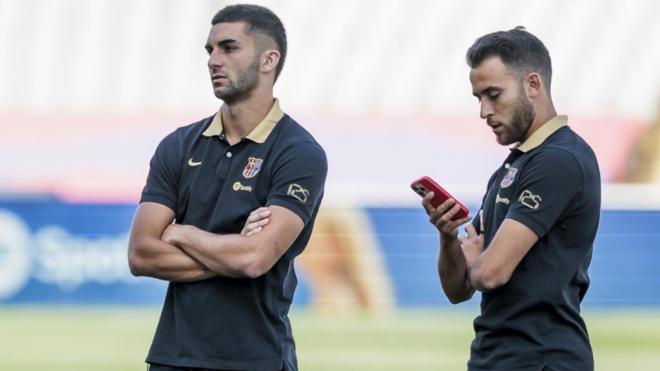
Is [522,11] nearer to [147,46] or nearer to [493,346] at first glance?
[147,46]

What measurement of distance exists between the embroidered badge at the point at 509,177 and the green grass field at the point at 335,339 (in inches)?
207

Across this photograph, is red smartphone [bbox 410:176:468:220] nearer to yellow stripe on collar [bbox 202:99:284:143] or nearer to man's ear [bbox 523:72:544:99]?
man's ear [bbox 523:72:544:99]

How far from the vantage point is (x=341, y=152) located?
1290 cm

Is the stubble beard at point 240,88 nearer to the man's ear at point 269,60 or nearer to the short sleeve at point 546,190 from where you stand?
the man's ear at point 269,60

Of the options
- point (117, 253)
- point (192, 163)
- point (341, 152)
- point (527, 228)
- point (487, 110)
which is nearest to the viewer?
point (527, 228)

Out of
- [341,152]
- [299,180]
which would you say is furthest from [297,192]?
[341,152]

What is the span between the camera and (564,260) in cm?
394

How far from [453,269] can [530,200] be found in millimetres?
340

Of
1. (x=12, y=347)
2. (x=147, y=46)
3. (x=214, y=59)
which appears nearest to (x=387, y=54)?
(x=147, y=46)

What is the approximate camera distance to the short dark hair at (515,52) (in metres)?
4.06

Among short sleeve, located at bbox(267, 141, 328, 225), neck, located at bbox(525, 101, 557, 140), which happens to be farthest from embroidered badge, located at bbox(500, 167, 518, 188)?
short sleeve, located at bbox(267, 141, 328, 225)

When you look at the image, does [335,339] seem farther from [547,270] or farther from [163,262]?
[547,270]

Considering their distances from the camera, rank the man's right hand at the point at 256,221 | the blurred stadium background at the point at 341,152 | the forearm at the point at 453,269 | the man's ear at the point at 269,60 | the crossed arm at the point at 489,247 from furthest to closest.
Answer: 1. the blurred stadium background at the point at 341,152
2. the man's ear at the point at 269,60
3. the man's right hand at the point at 256,221
4. the forearm at the point at 453,269
5. the crossed arm at the point at 489,247

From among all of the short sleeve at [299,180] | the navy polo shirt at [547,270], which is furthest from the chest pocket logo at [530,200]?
the short sleeve at [299,180]
